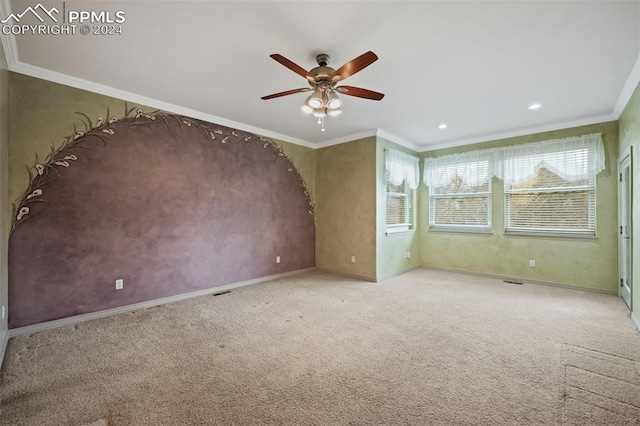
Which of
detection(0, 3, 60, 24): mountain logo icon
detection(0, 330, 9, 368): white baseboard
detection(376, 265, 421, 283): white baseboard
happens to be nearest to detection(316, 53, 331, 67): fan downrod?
detection(0, 3, 60, 24): mountain logo icon

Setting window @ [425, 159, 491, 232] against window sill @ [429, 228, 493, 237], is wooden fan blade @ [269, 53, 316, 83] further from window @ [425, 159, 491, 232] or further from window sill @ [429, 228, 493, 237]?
window sill @ [429, 228, 493, 237]

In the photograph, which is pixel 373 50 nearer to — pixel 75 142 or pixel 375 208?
pixel 375 208

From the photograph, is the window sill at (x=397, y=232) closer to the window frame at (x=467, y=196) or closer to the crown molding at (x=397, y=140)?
the window frame at (x=467, y=196)

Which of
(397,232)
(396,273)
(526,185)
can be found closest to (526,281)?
(526,185)

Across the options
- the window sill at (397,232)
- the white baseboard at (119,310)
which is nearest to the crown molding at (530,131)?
the window sill at (397,232)

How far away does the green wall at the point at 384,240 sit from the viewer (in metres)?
4.96

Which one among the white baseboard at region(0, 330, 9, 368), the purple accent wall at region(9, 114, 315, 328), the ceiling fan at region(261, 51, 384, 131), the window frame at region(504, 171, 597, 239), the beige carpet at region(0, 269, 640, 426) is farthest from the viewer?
the window frame at region(504, 171, 597, 239)

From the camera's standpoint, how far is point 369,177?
16.5 feet

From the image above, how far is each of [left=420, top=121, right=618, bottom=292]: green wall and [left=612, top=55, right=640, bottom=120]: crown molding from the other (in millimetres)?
404

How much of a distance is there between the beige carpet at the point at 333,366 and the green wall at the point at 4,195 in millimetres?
417

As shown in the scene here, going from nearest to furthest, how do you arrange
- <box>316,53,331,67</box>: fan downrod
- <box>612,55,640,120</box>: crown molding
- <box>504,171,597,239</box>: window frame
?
<box>316,53,331,67</box>: fan downrod
<box>612,55,640,120</box>: crown molding
<box>504,171,597,239</box>: window frame

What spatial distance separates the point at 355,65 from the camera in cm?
221

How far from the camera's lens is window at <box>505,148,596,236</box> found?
4.37m

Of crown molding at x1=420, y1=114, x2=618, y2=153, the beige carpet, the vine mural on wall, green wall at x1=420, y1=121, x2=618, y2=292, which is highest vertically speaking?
crown molding at x1=420, y1=114, x2=618, y2=153
